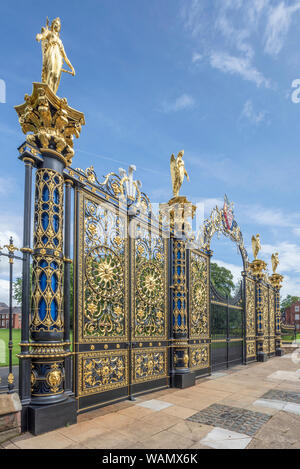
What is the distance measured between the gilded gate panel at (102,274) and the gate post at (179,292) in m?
1.90

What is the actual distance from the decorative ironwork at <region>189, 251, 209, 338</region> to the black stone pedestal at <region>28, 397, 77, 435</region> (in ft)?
15.1

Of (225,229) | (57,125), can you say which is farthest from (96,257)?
(225,229)

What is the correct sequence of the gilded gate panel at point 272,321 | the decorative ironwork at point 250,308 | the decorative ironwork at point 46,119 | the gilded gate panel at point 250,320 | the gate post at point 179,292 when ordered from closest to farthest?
the decorative ironwork at point 46,119 < the gate post at point 179,292 < the gilded gate panel at point 250,320 < the decorative ironwork at point 250,308 < the gilded gate panel at point 272,321

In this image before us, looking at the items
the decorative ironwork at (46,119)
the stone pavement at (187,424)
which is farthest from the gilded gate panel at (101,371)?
the decorative ironwork at (46,119)

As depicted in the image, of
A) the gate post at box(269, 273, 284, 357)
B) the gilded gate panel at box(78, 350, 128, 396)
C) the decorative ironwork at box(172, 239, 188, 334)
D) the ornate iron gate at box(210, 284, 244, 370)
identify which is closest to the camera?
the gilded gate panel at box(78, 350, 128, 396)

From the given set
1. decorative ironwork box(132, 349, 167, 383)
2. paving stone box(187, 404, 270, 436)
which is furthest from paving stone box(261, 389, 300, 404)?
decorative ironwork box(132, 349, 167, 383)

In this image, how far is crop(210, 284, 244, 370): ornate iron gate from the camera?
418 inches

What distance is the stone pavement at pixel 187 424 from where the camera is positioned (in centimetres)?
402

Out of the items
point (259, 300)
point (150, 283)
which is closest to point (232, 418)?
point (150, 283)

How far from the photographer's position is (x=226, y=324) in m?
11.6

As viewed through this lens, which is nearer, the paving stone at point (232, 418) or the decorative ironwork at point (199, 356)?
the paving stone at point (232, 418)

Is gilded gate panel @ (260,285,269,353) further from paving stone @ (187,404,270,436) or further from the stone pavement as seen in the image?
paving stone @ (187,404,270,436)

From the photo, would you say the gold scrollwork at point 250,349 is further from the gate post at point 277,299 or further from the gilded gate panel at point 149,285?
the gilded gate panel at point 149,285

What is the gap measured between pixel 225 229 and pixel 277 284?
311 inches
